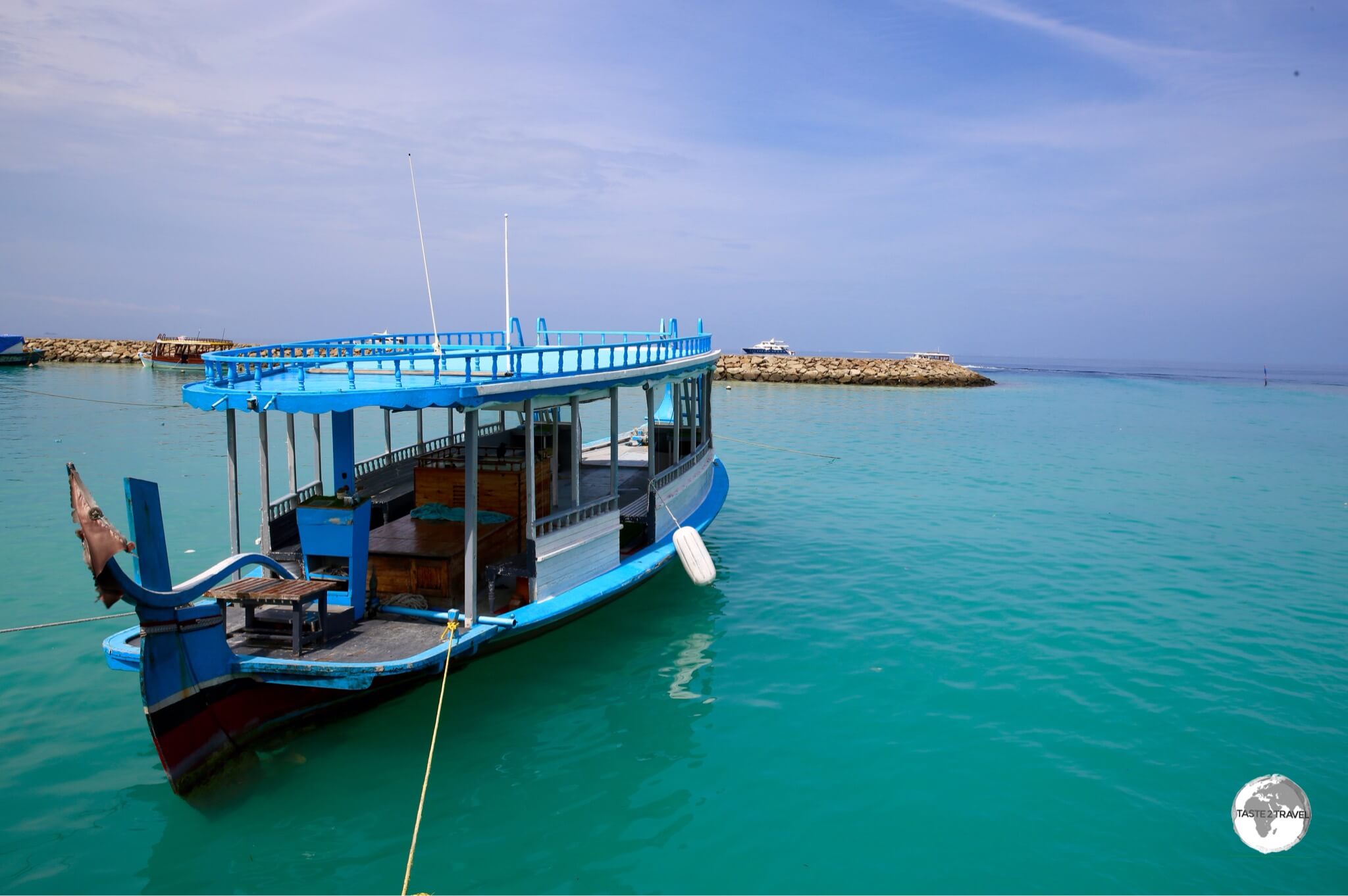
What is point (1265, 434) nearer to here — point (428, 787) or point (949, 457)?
point (949, 457)

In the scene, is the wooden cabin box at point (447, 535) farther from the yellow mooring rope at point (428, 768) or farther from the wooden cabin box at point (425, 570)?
the yellow mooring rope at point (428, 768)

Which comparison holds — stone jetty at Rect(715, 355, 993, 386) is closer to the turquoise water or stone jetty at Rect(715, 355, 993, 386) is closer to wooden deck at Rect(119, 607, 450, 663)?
the turquoise water

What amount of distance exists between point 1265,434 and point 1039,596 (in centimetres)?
3765

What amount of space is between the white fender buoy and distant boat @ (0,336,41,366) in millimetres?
82288

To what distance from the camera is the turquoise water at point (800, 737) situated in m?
6.85

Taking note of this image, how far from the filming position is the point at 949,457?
30.3 m

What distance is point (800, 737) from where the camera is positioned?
29.5 feet

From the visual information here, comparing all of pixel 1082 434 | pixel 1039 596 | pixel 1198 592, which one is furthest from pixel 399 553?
pixel 1082 434

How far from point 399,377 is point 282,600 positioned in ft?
8.56

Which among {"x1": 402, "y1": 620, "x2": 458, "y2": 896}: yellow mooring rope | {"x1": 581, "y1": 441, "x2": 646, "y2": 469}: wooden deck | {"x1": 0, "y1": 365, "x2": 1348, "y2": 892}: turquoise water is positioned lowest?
{"x1": 0, "y1": 365, "x2": 1348, "y2": 892}: turquoise water

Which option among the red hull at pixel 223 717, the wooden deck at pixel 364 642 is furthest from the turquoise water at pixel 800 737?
the wooden deck at pixel 364 642

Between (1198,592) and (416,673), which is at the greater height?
(416,673)

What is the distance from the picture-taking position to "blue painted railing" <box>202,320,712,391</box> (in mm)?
8375

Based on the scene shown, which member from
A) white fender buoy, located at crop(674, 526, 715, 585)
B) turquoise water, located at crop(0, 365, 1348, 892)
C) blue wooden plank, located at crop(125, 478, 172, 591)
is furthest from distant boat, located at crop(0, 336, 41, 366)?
blue wooden plank, located at crop(125, 478, 172, 591)
